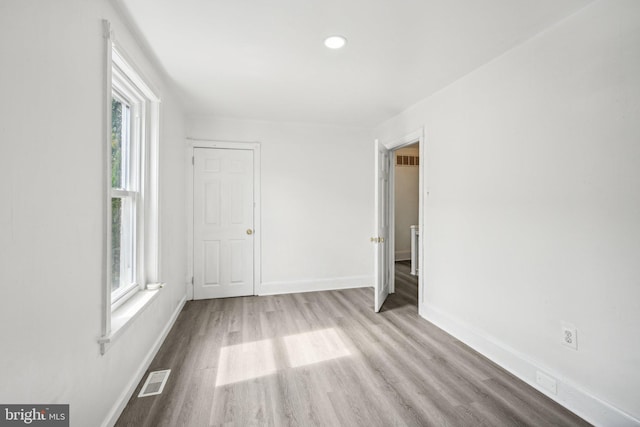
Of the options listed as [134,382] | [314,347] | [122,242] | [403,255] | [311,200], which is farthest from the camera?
[403,255]

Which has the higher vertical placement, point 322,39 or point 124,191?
point 322,39

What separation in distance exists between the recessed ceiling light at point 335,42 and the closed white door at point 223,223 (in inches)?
84.5

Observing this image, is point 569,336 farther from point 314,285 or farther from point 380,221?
point 314,285

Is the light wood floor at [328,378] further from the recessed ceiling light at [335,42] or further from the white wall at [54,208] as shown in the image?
the recessed ceiling light at [335,42]

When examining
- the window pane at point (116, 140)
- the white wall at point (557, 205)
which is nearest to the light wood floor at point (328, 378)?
the white wall at point (557, 205)

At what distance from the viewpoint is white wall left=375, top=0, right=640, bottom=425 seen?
1.53 meters

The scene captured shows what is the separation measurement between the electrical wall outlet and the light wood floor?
388 mm

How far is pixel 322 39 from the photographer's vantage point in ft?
6.61

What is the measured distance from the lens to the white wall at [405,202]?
6.60 metres

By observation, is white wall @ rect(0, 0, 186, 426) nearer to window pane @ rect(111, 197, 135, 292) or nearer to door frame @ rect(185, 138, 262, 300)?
window pane @ rect(111, 197, 135, 292)

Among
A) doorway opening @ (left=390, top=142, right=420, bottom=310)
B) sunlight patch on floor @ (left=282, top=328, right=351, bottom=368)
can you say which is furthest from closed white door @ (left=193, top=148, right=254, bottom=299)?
doorway opening @ (left=390, top=142, right=420, bottom=310)

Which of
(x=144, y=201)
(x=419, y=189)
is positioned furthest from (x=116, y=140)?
(x=419, y=189)

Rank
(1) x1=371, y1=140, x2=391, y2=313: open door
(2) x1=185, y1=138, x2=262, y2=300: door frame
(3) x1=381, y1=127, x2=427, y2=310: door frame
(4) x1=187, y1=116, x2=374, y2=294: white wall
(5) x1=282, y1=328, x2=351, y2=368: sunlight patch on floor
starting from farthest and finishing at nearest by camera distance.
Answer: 1. (4) x1=187, y1=116, x2=374, y2=294: white wall
2. (2) x1=185, y1=138, x2=262, y2=300: door frame
3. (1) x1=371, y1=140, x2=391, y2=313: open door
4. (3) x1=381, y1=127, x2=427, y2=310: door frame
5. (5) x1=282, y1=328, x2=351, y2=368: sunlight patch on floor

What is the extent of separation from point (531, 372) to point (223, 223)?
3461mm
